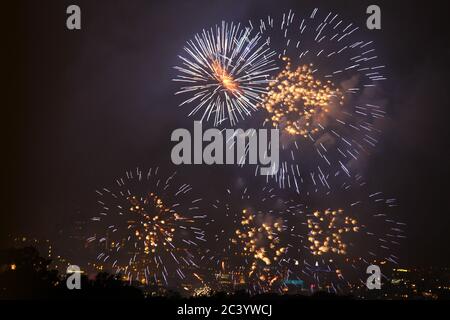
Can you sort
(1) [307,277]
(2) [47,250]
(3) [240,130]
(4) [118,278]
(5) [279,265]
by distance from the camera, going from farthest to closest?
(2) [47,250] < (1) [307,277] < (5) [279,265] < (4) [118,278] < (3) [240,130]

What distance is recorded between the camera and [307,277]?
49500 mm

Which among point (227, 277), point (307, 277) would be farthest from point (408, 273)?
point (227, 277)
